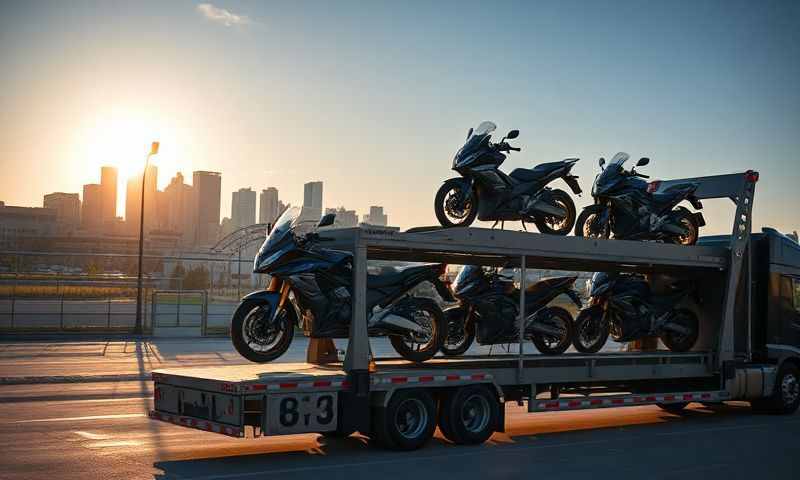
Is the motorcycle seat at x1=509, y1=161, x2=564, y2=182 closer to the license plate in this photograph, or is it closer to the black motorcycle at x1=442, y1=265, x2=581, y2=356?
the black motorcycle at x1=442, y1=265, x2=581, y2=356

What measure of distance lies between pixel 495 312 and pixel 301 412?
3.95 m

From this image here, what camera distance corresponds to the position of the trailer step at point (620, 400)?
12.1m

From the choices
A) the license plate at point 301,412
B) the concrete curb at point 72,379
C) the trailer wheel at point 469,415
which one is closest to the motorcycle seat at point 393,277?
the trailer wheel at point 469,415

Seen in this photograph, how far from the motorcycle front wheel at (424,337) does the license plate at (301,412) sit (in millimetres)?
1918

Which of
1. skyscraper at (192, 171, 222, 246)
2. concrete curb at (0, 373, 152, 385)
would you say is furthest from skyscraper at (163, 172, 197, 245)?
concrete curb at (0, 373, 152, 385)

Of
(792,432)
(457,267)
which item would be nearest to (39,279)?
(457,267)

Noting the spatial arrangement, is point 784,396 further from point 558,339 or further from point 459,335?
point 459,335

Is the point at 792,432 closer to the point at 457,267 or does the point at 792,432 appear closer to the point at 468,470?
the point at 457,267

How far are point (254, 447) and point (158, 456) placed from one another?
4.04 feet

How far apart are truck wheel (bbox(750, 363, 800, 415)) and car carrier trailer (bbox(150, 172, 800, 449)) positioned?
0.02 meters

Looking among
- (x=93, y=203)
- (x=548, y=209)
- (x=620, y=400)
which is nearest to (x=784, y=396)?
(x=620, y=400)

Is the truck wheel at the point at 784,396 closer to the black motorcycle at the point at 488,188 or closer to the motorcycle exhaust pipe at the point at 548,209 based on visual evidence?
the motorcycle exhaust pipe at the point at 548,209

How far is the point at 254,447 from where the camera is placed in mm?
10688

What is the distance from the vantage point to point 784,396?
15.1m
